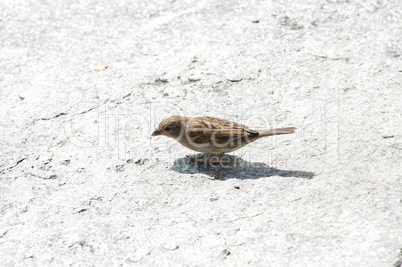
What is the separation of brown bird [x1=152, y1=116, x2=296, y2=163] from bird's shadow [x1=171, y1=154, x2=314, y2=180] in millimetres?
107

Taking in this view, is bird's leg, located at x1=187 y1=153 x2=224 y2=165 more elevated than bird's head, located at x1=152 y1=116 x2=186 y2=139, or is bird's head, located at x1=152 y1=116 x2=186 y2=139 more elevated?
bird's head, located at x1=152 y1=116 x2=186 y2=139

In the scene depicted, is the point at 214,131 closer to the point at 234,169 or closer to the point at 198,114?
the point at 234,169

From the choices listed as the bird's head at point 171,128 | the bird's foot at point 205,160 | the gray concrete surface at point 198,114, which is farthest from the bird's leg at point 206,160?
the bird's head at point 171,128

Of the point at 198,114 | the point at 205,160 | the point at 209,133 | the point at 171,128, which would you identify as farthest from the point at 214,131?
the point at 198,114

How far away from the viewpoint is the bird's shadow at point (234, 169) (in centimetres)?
434

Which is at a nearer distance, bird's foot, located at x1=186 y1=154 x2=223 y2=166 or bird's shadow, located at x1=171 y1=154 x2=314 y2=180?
bird's shadow, located at x1=171 y1=154 x2=314 y2=180

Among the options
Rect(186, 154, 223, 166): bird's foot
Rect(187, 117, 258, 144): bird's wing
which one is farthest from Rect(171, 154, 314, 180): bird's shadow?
Rect(187, 117, 258, 144): bird's wing

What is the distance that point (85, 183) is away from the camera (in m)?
4.30

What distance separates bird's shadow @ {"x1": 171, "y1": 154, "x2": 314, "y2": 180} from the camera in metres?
4.34

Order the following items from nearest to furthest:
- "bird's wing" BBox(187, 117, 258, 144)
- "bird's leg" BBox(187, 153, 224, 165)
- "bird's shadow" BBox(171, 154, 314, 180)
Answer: "bird's shadow" BBox(171, 154, 314, 180)
"bird's wing" BBox(187, 117, 258, 144)
"bird's leg" BBox(187, 153, 224, 165)

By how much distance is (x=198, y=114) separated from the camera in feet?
17.1

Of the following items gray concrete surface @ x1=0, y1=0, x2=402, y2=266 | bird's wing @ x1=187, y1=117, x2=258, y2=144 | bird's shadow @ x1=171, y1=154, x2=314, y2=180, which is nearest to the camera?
gray concrete surface @ x1=0, y1=0, x2=402, y2=266

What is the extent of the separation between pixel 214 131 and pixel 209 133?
0.05 metres

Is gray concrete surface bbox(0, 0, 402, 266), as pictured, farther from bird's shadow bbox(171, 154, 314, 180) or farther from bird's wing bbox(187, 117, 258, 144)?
bird's wing bbox(187, 117, 258, 144)
